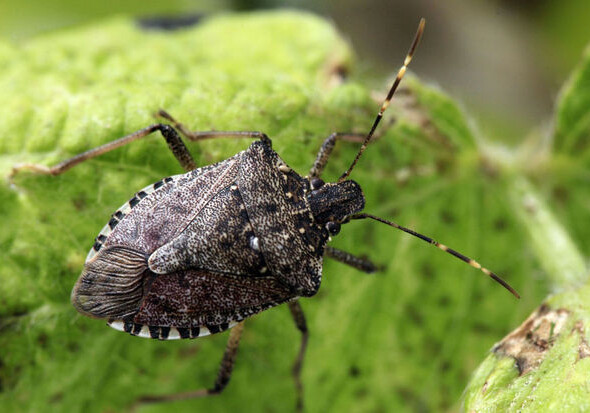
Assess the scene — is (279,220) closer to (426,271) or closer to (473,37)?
(426,271)

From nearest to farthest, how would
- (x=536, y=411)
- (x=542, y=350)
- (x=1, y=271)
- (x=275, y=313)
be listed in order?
(x=536, y=411) < (x=542, y=350) < (x=1, y=271) < (x=275, y=313)

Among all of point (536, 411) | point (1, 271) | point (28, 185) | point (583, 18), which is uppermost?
point (583, 18)

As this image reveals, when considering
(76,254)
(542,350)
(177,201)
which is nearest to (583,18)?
(542,350)

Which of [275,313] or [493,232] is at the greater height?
[493,232]

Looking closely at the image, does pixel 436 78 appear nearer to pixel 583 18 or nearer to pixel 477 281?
pixel 583 18

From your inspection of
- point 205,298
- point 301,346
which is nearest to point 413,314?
point 301,346

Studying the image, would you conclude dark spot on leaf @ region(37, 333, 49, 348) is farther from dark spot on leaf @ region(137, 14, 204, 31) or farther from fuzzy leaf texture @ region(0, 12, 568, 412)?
dark spot on leaf @ region(137, 14, 204, 31)

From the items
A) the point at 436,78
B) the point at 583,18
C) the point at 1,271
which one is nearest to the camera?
the point at 1,271

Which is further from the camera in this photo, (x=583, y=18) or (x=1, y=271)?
(x=583, y=18)
